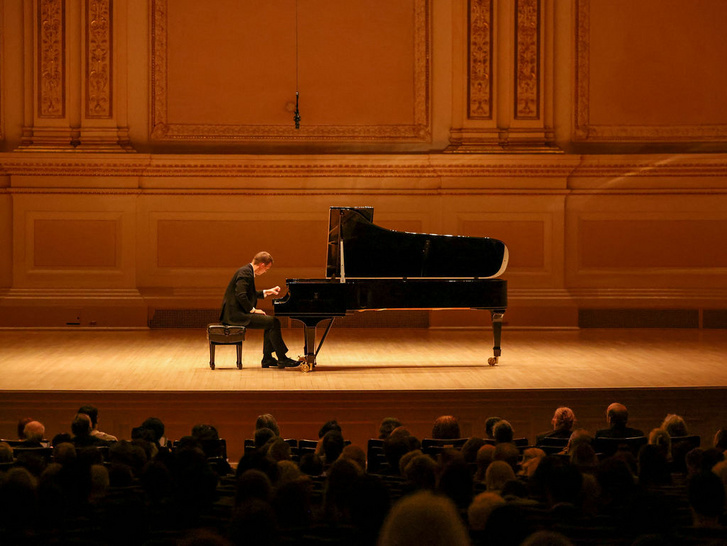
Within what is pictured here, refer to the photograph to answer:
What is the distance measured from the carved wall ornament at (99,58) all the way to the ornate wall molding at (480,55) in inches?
155

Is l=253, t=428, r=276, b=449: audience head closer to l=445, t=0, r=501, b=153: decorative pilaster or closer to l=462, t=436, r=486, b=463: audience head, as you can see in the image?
l=462, t=436, r=486, b=463: audience head

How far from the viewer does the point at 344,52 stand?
10.6m

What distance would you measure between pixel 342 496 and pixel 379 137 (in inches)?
325

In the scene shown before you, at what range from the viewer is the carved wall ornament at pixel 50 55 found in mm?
10352

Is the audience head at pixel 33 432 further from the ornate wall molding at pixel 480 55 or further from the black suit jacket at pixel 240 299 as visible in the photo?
the ornate wall molding at pixel 480 55

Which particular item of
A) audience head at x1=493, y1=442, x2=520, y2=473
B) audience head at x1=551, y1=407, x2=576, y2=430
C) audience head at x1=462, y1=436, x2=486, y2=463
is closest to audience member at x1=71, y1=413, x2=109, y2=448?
audience head at x1=462, y1=436, x2=486, y2=463

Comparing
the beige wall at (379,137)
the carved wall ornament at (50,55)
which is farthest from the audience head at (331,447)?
the carved wall ornament at (50,55)

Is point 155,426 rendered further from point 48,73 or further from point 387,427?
point 48,73

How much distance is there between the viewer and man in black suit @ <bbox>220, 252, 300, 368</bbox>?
285 inches

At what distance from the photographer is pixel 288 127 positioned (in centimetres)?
1061

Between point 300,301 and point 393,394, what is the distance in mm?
1282

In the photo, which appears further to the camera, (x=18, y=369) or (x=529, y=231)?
(x=529, y=231)

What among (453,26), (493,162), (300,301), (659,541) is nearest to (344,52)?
(453,26)

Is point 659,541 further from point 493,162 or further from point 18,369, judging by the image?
point 493,162
